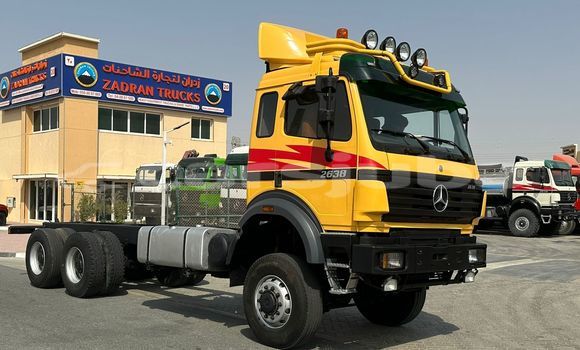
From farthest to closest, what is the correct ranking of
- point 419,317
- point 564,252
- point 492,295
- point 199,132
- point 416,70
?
point 199,132 < point 564,252 < point 492,295 < point 419,317 < point 416,70

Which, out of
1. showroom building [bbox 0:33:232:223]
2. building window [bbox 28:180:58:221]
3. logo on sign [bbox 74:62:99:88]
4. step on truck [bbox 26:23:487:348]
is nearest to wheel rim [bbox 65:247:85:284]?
step on truck [bbox 26:23:487:348]

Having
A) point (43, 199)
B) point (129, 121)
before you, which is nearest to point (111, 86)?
point (129, 121)

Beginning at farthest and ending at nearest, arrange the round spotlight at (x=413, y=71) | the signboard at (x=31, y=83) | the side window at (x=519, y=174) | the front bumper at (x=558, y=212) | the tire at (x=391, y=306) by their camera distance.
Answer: the signboard at (x=31, y=83) → the side window at (x=519, y=174) → the front bumper at (x=558, y=212) → the tire at (x=391, y=306) → the round spotlight at (x=413, y=71)

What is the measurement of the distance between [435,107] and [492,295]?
189 inches

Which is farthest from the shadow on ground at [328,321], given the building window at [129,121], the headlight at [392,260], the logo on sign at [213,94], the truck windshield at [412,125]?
the logo on sign at [213,94]

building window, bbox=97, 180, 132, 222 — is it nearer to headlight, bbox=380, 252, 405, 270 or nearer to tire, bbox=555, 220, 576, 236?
headlight, bbox=380, 252, 405, 270

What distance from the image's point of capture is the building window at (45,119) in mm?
29469

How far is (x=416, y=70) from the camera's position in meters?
5.98

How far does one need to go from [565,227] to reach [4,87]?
30629mm

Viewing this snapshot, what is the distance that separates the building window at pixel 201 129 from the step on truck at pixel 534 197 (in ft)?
57.0

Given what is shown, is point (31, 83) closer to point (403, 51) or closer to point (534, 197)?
point (534, 197)

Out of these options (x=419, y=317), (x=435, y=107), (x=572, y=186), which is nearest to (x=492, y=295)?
(x=419, y=317)

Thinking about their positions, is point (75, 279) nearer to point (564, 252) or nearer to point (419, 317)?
point (419, 317)

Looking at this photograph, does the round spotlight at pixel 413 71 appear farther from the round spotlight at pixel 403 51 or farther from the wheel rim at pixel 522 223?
the wheel rim at pixel 522 223
